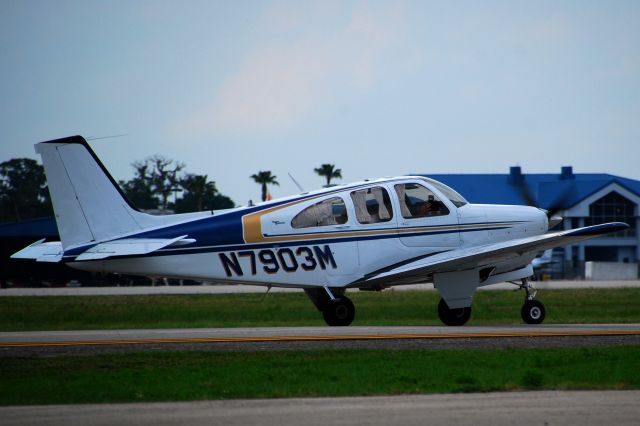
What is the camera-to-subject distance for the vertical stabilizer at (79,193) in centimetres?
2116

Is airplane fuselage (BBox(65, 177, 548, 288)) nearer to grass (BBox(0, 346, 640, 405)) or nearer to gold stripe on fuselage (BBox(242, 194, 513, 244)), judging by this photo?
gold stripe on fuselage (BBox(242, 194, 513, 244))

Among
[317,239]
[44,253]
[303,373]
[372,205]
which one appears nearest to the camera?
[303,373]

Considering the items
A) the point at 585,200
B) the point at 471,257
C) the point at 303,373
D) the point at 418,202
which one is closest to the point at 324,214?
the point at 418,202

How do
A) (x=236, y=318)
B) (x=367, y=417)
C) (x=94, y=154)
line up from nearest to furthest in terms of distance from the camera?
(x=367, y=417), (x=94, y=154), (x=236, y=318)

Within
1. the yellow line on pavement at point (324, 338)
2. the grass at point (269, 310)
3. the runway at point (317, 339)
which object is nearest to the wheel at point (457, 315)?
the runway at point (317, 339)

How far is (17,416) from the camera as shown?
36.0ft

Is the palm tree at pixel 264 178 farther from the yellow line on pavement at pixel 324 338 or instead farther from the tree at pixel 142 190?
the yellow line on pavement at pixel 324 338

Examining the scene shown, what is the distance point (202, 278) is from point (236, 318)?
9224mm

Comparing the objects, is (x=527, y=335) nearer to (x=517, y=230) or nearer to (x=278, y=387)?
(x=517, y=230)

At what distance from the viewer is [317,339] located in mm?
18625

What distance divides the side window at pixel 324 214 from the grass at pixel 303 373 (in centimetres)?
601

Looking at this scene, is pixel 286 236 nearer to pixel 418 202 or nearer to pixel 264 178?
pixel 418 202

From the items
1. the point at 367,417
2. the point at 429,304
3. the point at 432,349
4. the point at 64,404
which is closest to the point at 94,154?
the point at 432,349

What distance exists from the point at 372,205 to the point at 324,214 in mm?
1106
